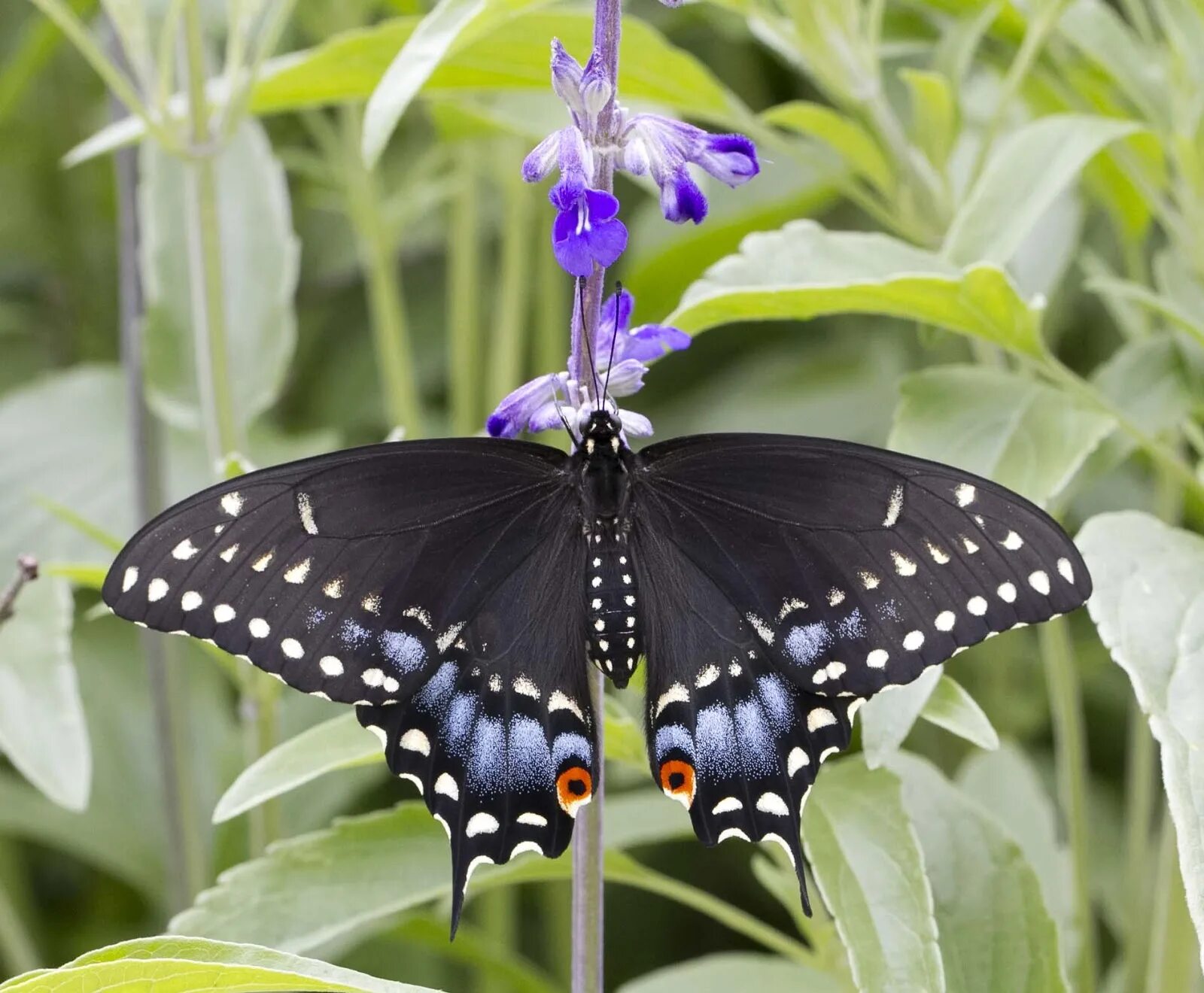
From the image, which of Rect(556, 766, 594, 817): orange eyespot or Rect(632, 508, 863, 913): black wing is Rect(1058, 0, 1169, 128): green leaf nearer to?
Rect(632, 508, 863, 913): black wing

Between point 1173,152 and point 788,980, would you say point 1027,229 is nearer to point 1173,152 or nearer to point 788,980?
point 1173,152

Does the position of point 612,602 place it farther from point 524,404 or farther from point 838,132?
point 838,132

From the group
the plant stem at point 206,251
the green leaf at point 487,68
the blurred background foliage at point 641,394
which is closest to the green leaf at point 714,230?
the blurred background foliage at point 641,394

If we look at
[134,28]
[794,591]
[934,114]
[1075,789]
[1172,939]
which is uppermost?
[134,28]

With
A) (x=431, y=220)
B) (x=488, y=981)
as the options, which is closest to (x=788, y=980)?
(x=488, y=981)

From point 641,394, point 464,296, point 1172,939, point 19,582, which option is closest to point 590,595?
point 19,582

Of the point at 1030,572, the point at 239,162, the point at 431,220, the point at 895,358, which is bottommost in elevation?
the point at 1030,572

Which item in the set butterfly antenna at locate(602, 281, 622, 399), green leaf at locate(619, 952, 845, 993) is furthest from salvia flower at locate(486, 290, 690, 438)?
green leaf at locate(619, 952, 845, 993)
